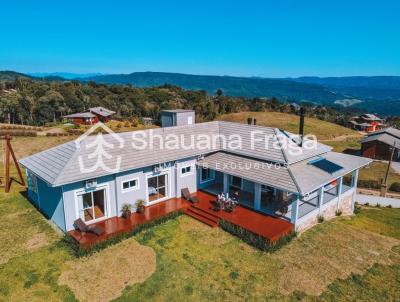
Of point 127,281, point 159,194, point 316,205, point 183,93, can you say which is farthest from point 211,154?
point 183,93

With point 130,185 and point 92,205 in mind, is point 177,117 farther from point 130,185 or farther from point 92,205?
point 92,205

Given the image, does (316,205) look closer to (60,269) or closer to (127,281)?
(127,281)

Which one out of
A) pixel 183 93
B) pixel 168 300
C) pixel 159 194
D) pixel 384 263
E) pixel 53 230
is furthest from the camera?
pixel 183 93

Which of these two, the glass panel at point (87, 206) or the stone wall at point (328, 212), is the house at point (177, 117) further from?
the stone wall at point (328, 212)

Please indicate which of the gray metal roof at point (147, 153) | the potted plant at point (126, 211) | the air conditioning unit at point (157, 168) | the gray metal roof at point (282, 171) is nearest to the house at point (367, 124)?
the gray metal roof at point (282, 171)

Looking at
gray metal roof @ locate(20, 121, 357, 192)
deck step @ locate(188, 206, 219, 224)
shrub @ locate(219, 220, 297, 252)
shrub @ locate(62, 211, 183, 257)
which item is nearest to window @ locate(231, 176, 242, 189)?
gray metal roof @ locate(20, 121, 357, 192)

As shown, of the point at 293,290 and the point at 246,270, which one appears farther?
the point at 246,270
